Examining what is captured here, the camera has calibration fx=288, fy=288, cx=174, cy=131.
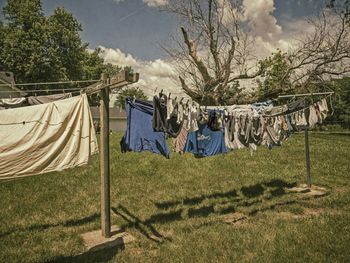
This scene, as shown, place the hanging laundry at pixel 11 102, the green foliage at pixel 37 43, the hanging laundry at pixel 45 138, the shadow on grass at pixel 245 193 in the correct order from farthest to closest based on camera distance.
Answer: the green foliage at pixel 37 43 < the hanging laundry at pixel 11 102 < the shadow on grass at pixel 245 193 < the hanging laundry at pixel 45 138

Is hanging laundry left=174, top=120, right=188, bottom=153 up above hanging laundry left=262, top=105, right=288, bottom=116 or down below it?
below

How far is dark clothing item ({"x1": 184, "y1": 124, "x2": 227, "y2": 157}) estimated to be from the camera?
713 cm

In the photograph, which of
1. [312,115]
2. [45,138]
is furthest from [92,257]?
[312,115]

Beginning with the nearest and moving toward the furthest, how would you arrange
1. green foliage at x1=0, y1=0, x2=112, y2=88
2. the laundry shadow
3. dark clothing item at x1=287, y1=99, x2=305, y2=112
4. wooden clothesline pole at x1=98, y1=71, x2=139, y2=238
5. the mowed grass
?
1. the mowed grass
2. wooden clothesline pole at x1=98, y1=71, x2=139, y2=238
3. the laundry shadow
4. dark clothing item at x1=287, y1=99, x2=305, y2=112
5. green foliage at x1=0, y1=0, x2=112, y2=88

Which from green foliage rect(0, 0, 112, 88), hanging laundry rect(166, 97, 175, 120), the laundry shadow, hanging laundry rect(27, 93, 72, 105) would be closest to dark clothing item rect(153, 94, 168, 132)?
hanging laundry rect(166, 97, 175, 120)

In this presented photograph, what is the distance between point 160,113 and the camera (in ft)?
19.9

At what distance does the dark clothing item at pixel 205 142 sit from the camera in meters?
7.13

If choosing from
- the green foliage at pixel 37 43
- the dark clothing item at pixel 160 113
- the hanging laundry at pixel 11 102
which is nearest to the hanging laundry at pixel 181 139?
the dark clothing item at pixel 160 113

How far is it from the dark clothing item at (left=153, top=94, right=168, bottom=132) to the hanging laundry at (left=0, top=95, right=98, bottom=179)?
51.0 inches

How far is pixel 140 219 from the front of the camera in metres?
7.14

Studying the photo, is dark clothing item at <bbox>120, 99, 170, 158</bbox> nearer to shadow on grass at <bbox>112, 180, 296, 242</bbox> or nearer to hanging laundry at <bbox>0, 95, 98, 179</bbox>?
hanging laundry at <bbox>0, 95, 98, 179</bbox>

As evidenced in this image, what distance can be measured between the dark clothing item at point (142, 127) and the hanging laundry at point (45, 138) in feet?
2.88

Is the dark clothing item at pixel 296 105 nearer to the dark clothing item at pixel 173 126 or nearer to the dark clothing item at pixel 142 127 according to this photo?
the dark clothing item at pixel 173 126

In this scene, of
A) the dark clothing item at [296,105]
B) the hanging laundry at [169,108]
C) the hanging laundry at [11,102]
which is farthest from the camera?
the hanging laundry at [11,102]
